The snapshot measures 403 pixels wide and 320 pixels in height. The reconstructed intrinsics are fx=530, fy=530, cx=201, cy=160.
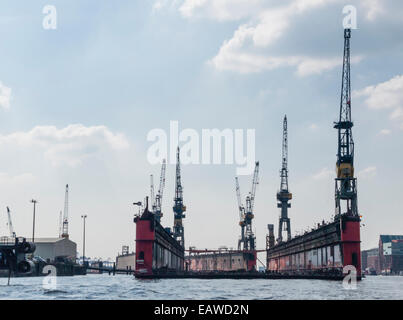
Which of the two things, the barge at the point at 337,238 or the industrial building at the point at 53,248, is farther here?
the industrial building at the point at 53,248

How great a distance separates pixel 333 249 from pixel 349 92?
51.6 meters

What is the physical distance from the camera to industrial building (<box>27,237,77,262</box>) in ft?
590

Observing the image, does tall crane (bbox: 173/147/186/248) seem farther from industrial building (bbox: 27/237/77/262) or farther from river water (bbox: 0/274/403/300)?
river water (bbox: 0/274/403/300)

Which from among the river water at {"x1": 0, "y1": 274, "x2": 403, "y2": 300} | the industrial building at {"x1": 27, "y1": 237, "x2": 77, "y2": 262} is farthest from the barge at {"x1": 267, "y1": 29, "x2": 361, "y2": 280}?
the industrial building at {"x1": 27, "y1": 237, "x2": 77, "y2": 262}

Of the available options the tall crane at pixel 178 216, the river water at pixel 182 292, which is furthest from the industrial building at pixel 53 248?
the river water at pixel 182 292

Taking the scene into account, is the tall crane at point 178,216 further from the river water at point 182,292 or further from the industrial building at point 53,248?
the river water at point 182,292

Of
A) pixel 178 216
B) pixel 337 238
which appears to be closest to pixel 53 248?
pixel 178 216

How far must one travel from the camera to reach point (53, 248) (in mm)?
180875

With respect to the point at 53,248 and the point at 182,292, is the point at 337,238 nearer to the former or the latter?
the point at 182,292

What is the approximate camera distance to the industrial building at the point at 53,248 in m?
180
